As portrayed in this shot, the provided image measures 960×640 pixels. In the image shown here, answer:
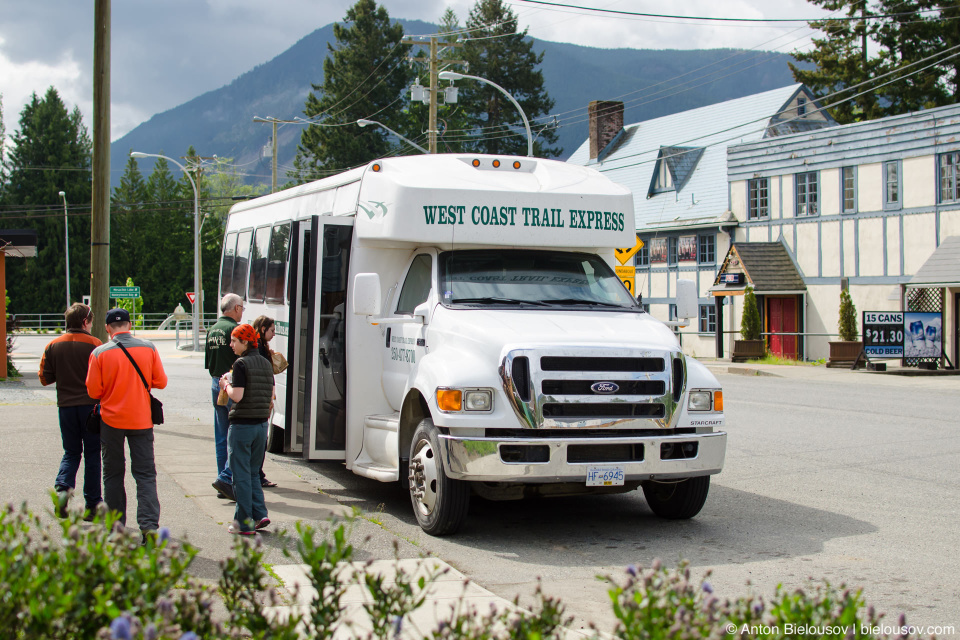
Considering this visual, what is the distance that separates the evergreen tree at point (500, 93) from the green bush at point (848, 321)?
4040 centimetres

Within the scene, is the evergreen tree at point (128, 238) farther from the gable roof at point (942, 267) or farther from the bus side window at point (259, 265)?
the bus side window at point (259, 265)

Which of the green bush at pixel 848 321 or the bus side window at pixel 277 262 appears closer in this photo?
the bus side window at pixel 277 262

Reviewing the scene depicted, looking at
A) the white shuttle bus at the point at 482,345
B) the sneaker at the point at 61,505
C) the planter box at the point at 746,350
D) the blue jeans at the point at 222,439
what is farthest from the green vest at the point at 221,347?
the planter box at the point at 746,350

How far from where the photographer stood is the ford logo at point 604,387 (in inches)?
290

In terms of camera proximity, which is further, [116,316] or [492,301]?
[492,301]

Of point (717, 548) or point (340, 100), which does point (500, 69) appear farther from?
point (717, 548)

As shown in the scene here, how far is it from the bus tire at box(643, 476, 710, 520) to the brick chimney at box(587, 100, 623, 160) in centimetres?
4475

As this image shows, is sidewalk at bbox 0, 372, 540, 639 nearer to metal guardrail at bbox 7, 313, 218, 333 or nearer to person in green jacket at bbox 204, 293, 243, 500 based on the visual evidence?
person in green jacket at bbox 204, 293, 243, 500

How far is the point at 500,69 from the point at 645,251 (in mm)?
31101

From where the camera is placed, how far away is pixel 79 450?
7949 mm

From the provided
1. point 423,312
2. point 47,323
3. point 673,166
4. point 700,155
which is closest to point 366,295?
point 423,312

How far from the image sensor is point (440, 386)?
7.45 metres

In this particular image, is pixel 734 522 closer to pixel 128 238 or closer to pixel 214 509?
pixel 214 509

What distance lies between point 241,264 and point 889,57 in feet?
155
